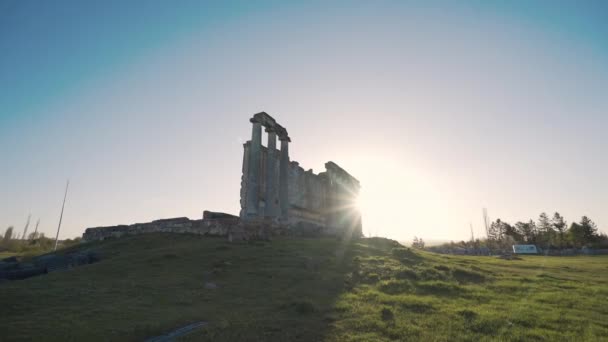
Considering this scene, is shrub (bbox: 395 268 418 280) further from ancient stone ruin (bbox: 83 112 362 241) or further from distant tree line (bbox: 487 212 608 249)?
distant tree line (bbox: 487 212 608 249)

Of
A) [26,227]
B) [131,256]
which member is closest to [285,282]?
[131,256]

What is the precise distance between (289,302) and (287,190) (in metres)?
25.0

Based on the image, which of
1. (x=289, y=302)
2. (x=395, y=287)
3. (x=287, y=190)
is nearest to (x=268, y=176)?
(x=287, y=190)

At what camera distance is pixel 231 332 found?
27.1 ft

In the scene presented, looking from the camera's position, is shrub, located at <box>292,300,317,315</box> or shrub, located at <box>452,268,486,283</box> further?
shrub, located at <box>452,268,486,283</box>

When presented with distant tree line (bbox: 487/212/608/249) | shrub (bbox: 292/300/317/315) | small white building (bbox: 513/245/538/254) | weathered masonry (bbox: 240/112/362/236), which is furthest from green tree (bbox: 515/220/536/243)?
shrub (bbox: 292/300/317/315)

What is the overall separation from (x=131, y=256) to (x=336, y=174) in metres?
35.9

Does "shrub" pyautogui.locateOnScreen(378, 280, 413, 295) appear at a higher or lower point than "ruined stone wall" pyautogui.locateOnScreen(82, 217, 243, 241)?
lower

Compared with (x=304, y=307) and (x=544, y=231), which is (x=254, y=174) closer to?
(x=304, y=307)

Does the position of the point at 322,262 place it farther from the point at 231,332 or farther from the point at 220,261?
the point at 231,332

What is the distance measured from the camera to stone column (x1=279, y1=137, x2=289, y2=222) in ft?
114

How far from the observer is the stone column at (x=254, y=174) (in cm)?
3012

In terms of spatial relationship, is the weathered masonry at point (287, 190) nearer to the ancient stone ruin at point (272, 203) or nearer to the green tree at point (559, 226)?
the ancient stone ruin at point (272, 203)

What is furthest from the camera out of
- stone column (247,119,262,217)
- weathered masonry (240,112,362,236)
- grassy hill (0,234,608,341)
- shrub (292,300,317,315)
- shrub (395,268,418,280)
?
weathered masonry (240,112,362,236)
